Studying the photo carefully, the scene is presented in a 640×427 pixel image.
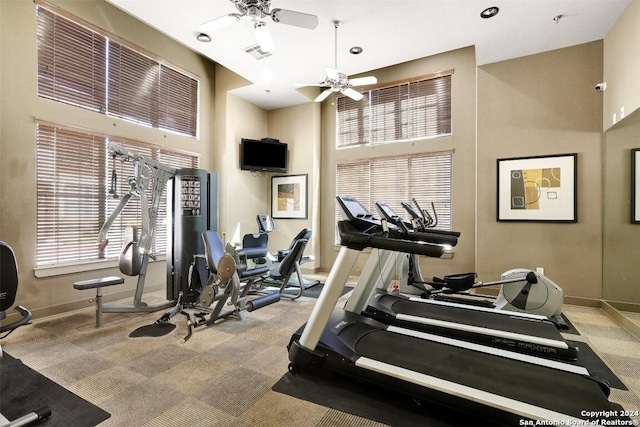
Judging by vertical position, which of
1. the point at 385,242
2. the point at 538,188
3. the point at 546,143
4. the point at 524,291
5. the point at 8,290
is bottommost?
the point at 524,291

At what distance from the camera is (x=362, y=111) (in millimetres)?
6102

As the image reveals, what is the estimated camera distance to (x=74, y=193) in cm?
399

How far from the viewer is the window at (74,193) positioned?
12.2 feet

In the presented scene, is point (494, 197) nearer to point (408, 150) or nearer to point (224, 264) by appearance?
point (408, 150)

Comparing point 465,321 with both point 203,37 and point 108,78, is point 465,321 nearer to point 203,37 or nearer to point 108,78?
point 203,37

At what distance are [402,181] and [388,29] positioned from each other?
8.28 feet

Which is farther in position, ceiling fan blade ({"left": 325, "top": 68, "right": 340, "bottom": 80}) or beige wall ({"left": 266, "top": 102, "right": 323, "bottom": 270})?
beige wall ({"left": 266, "top": 102, "right": 323, "bottom": 270})

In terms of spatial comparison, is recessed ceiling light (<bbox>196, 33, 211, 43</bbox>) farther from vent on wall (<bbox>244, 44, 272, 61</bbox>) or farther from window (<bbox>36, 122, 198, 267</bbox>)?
window (<bbox>36, 122, 198, 267</bbox>)

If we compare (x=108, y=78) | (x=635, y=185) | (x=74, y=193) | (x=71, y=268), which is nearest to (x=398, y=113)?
(x=635, y=185)

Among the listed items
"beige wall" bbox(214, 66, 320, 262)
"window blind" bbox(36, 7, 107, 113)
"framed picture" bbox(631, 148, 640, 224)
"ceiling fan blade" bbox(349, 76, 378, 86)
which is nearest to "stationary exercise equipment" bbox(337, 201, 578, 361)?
"framed picture" bbox(631, 148, 640, 224)

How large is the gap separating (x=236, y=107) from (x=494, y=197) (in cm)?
503

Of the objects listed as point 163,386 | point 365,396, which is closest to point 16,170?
point 163,386

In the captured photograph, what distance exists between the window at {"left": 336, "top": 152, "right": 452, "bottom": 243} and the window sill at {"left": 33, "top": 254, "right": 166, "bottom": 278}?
3.98 meters

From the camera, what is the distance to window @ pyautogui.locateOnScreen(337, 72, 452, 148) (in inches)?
208
